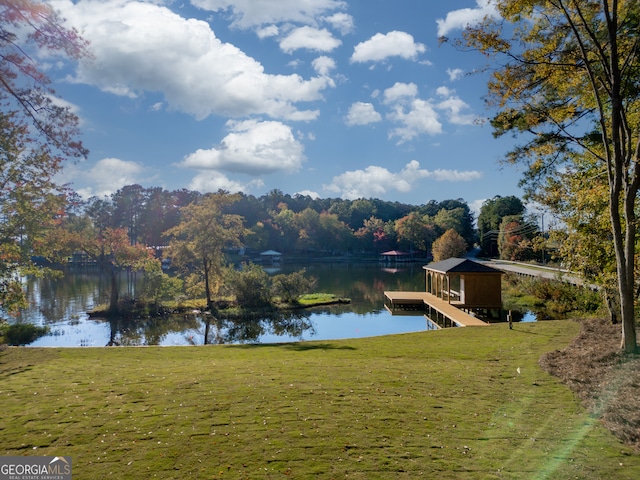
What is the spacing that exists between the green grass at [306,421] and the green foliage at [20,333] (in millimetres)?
8945

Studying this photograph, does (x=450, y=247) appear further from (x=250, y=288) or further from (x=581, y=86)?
(x=581, y=86)

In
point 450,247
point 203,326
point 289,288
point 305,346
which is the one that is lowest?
point 203,326

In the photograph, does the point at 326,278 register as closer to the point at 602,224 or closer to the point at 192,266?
the point at 192,266

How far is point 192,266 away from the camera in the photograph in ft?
89.0

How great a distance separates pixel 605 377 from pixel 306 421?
15.8ft

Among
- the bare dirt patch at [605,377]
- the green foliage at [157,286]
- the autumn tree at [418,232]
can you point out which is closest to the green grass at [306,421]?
the bare dirt patch at [605,377]

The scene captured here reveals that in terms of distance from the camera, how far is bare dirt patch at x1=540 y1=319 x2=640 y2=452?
4984 mm

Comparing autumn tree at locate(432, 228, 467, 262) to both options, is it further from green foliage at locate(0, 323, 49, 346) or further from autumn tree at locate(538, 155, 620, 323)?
green foliage at locate(0, 323, 49, 346)

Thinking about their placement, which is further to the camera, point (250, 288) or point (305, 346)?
point (250, 288)

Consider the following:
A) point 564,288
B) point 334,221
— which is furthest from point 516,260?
point 334,221

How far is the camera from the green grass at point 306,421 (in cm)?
392

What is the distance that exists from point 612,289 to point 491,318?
8.83 m

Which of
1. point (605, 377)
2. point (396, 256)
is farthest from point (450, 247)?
point (605, 377)

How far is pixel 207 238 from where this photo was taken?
23.9 metres
